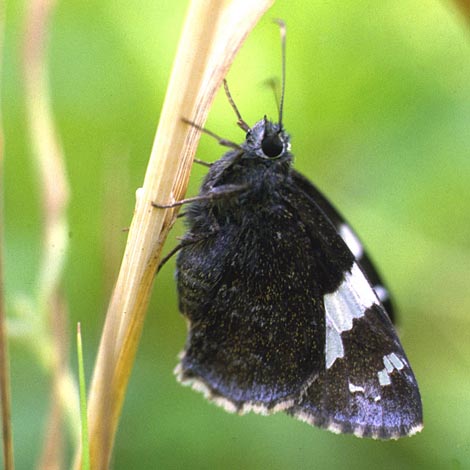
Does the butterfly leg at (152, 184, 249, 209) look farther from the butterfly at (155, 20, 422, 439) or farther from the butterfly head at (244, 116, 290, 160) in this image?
the butterfly head at (244, 116, 290, 160)

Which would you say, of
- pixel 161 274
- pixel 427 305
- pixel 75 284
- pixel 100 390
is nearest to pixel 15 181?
pixel 75 284

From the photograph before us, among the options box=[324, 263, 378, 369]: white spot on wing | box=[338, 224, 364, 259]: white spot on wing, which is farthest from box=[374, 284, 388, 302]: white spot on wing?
box=[324, 263, 378, 369]: white spot on wing

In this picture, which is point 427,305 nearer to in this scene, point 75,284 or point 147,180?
point 75,284

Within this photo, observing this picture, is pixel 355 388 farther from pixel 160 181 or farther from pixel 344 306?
pixel 160 181

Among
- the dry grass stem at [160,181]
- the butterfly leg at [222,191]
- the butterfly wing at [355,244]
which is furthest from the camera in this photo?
the butterfly wing at [355,244]

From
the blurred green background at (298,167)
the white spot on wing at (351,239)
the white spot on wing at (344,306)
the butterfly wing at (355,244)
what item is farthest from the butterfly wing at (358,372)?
the blurred green background at (298,167)

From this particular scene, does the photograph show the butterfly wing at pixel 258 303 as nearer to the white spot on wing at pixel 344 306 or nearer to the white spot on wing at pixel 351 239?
the white spot on wing at pixel 344 306
